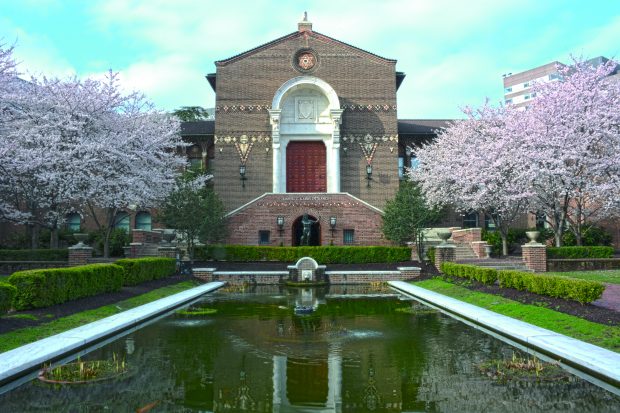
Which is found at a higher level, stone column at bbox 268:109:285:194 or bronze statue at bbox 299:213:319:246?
stone column at bbox 268:109:285:194

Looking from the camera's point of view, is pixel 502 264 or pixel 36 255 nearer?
pixel 502 264

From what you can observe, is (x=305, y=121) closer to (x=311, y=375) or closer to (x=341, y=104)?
(x=341, y=104)

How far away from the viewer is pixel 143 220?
133ft

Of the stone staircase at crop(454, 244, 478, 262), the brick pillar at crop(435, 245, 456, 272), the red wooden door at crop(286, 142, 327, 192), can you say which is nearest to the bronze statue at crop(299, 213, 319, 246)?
the red wooden door at crop(286, 142, 327, 192)

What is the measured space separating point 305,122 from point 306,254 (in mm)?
11849

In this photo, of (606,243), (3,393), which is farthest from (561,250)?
(3,393)

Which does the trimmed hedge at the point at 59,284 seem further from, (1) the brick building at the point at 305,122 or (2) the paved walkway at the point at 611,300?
(1) the brick building at the point at 305,122

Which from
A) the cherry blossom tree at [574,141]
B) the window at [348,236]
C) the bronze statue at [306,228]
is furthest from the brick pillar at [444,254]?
the bronze statue at [306,228]

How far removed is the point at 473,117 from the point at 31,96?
83.4 feet

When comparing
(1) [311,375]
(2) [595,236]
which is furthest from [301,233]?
(1) [311,375]

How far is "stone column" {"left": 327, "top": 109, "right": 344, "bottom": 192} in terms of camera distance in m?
37.0

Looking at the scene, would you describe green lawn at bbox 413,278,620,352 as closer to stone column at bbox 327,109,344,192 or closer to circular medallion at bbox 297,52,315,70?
stone column at bbox 327,109,344,192

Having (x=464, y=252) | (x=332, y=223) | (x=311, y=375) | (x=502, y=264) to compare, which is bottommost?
(x=311, y=375)

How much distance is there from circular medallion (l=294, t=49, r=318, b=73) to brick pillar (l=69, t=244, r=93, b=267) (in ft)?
64.7
